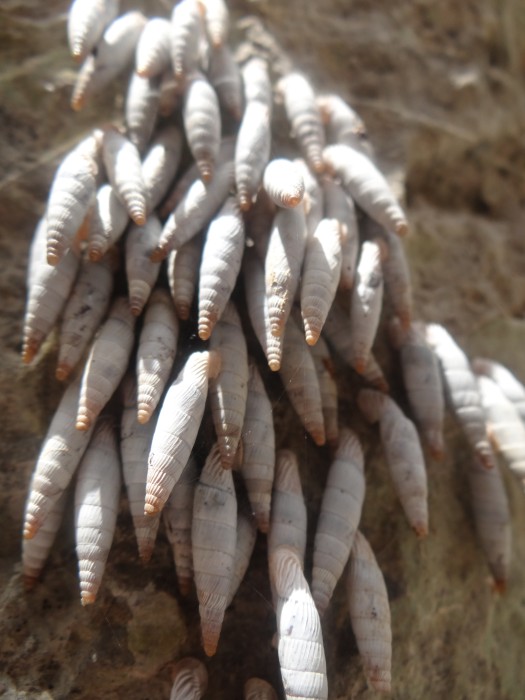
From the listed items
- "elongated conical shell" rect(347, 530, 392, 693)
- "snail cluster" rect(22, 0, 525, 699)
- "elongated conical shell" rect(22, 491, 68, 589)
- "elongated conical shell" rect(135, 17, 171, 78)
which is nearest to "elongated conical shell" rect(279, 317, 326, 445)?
"snail cluster" rect(22, 0, 525, 699)

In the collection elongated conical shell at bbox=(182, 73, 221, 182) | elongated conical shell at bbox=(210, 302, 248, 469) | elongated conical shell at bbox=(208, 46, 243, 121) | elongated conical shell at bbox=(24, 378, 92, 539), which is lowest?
elongated conical shell at bbox=(24, 378, 92, 539)

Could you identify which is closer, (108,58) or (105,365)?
(105,365)

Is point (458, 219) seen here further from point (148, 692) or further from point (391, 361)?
point (148, 692)

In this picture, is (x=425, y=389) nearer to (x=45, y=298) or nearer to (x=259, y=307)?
(x=259, y=307)

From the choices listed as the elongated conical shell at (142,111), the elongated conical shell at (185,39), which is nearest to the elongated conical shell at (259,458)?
the elongated conical shell at (142,111)

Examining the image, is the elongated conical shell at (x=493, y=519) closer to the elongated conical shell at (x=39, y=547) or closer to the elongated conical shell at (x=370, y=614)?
the elongated conical shell at (x=370, y=614)

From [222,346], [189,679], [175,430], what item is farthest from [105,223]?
[189,679]

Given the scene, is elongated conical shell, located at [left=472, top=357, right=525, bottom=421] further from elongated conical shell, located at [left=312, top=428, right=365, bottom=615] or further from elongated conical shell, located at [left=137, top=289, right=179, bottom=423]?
elongated conical shell, located at [left=137, top=289, right=179, bottom=423]

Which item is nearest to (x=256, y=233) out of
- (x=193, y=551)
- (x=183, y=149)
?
(x=183, y=149)
